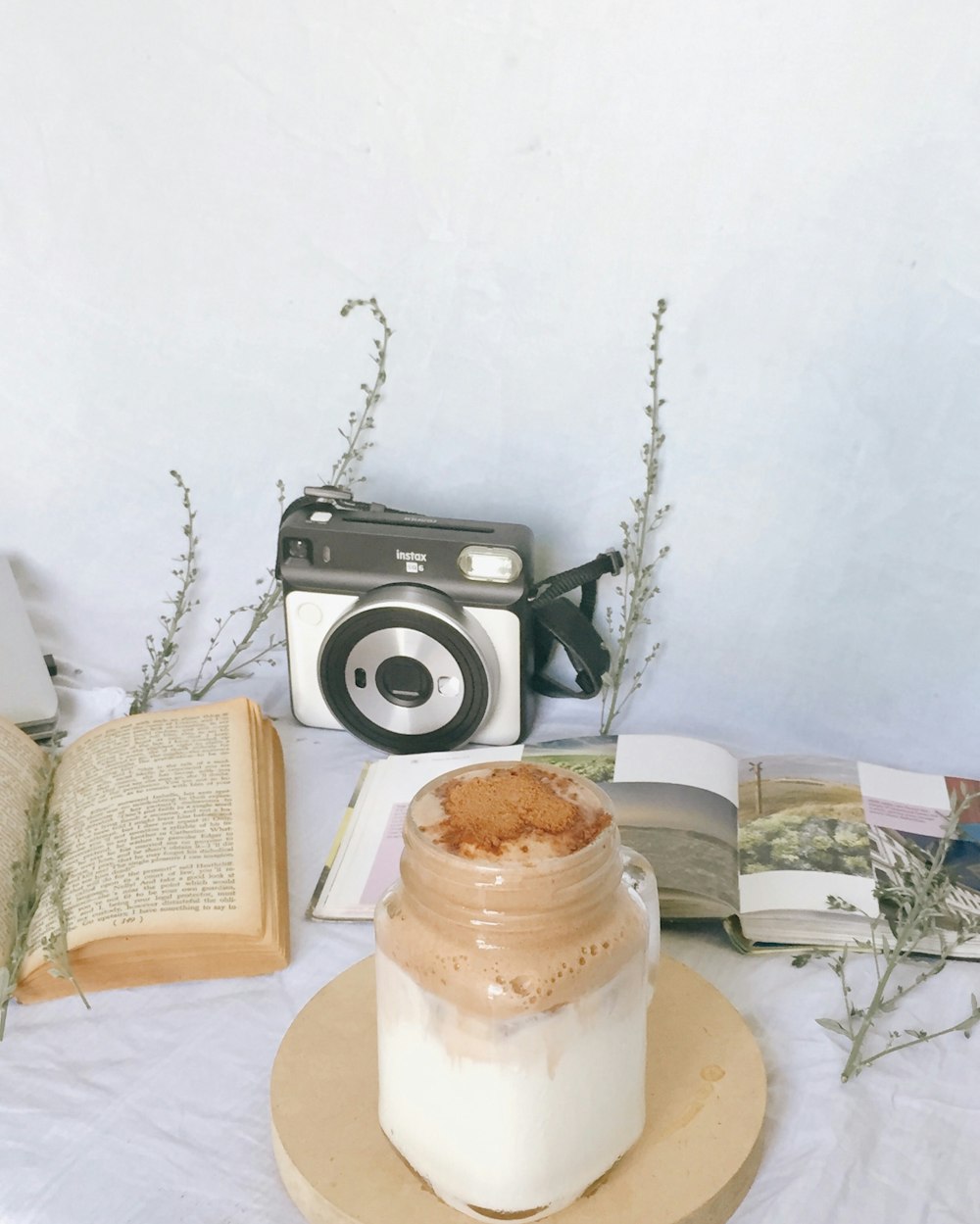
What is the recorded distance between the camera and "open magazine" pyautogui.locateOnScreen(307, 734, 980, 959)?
743 mm

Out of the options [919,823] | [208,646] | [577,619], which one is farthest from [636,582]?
[208,646]

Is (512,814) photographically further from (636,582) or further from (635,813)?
(636,582)

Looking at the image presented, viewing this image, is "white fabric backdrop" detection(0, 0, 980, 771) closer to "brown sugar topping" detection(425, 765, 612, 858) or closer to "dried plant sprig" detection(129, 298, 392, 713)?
"dried plant sprig" detection(129, 298, 392, 713)

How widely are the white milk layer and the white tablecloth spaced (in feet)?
0.30

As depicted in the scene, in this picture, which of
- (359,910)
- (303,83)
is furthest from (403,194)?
(359,910)

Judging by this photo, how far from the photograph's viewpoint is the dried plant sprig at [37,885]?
68cm

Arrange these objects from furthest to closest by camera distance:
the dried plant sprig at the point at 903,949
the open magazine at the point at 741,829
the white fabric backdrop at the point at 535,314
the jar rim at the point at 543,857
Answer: the white fabric backdrop at the point at 535,314
the open magazine at the point at 741,829
the dried plant sprig at the point at 903,949
the jar rim at the point at 543,857

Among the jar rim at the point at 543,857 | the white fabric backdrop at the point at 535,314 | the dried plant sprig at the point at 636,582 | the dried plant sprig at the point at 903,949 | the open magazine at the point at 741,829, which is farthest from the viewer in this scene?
the dried plant sprig at the point at 636,582

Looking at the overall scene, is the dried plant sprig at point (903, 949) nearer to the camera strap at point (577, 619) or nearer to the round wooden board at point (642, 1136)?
the round wooden board at point (642, 1136)

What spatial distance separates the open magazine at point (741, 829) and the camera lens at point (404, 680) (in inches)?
2.3

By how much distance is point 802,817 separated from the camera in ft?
2.76

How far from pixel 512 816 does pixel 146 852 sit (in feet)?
1.15

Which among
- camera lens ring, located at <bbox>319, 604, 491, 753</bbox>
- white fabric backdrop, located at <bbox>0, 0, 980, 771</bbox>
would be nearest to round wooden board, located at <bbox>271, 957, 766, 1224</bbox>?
camera lens ring, located at <bbox>319, 604, 491, 753</bbox>

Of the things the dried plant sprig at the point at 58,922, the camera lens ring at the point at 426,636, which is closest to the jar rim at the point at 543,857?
the dried plant sprig at the point at 58,922
